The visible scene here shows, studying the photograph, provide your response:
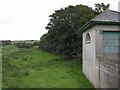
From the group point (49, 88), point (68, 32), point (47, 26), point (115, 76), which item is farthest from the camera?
point (47, 26)

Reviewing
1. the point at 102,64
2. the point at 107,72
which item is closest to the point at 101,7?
the point at 102,64

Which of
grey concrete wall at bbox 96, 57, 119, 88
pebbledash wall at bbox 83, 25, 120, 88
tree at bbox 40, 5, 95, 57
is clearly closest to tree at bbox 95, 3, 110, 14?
tree at bbox 40, 5, 95, 57

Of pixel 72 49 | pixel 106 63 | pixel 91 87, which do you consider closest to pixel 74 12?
pixel 72 49

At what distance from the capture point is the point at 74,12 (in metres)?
25.5

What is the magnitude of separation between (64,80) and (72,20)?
12.2m

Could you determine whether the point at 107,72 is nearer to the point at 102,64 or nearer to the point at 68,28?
the point at 102,64

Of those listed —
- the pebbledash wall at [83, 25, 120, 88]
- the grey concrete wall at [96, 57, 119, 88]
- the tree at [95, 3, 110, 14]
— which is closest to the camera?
the grey concrete wall at [96, 57, 119, 88]

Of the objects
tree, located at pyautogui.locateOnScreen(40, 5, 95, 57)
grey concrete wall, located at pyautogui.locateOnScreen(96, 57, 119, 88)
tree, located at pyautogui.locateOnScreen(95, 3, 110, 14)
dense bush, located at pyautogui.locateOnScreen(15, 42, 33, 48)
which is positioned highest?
tree, located at pyautogui.locateOnScreen(95, 3, 110, 14)

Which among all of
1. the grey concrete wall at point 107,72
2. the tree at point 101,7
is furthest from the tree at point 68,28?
the grey concrete wall at point 107,72

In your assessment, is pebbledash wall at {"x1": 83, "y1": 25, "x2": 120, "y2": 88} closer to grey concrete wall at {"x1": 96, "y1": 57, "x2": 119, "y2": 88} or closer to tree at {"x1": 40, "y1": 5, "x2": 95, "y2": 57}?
grey concrete wall at {"x1": 96, "y1": 57, "x2": 119, "y2": 88}

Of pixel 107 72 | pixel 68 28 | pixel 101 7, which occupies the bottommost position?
pixel 107 72

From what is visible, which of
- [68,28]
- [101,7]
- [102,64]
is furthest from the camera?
[68,28]

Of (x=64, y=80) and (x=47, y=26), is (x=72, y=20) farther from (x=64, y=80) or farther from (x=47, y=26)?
(x=64, y=80)

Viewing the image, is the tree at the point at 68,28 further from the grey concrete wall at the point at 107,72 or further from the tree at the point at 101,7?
the grey concrete wall at the point at 107,72
